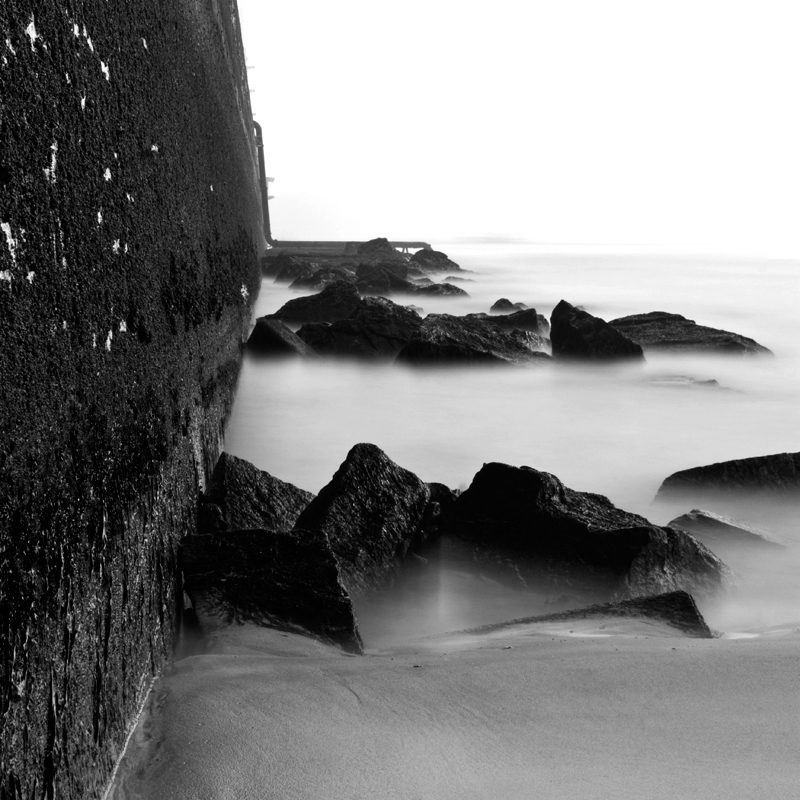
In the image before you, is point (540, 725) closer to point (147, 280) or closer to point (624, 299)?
point (147, 280)

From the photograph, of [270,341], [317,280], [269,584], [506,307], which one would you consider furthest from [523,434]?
[317,280]

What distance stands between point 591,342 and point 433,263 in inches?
560

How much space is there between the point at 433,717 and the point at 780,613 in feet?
5.46

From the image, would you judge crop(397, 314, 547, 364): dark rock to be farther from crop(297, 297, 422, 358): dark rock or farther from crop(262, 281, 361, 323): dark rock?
crop(262, 281, 361, 323): dark rock


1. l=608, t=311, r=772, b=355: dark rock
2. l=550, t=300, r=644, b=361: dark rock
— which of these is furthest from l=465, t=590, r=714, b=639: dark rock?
l=608, t=311, r=772, b=355: dark rock

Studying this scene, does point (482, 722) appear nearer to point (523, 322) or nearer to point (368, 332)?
point (368, 332)

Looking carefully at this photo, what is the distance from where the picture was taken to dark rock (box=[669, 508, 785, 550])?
354 centimetres

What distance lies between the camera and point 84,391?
5.42 feet

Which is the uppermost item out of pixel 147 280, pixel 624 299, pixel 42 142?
pixel 42 142

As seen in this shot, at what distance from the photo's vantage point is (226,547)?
2.55m

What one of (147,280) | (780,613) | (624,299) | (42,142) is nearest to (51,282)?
(42,142)

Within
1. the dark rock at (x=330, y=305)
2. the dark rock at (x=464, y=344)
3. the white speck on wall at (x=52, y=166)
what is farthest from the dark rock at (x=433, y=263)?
the white speck on wall at (x=52, y=166)

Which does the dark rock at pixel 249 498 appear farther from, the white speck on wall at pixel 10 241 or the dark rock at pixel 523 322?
the dark rock at pixel 523 322

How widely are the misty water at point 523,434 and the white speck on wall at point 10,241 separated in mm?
1722
